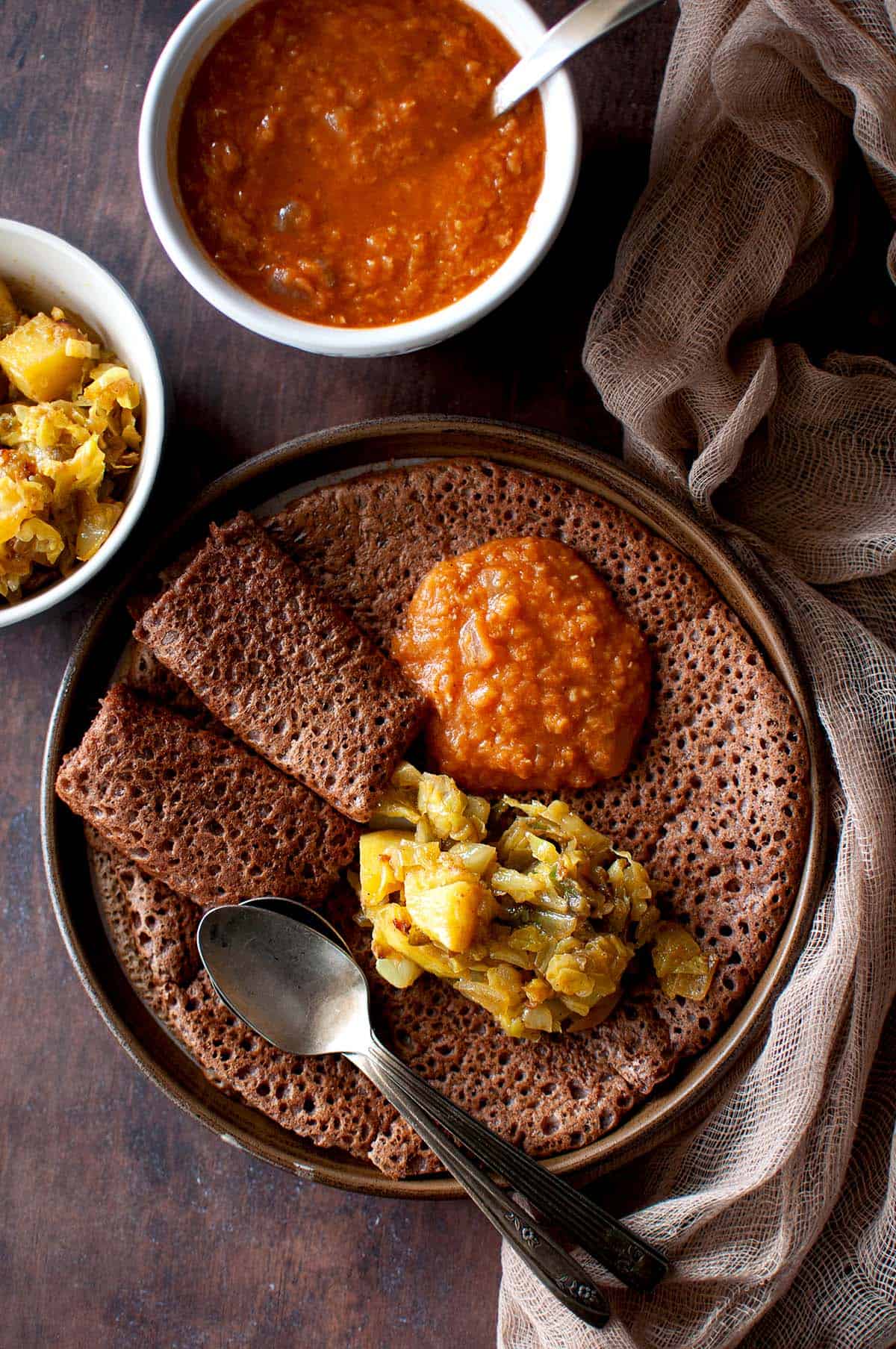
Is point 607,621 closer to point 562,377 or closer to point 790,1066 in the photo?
point 562,377

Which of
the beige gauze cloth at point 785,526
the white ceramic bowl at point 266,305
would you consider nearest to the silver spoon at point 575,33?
the white ceramic bowl at point 266,305

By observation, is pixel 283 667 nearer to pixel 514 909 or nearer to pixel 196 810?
pixel 196 810

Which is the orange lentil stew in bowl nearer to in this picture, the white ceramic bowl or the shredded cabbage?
the white ceramic bowl

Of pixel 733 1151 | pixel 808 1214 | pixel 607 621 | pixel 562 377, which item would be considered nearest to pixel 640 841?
pixel 607 621

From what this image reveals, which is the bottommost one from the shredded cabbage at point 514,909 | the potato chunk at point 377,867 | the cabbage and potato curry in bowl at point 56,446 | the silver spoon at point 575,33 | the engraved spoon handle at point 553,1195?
the engraved spoon handle at point 553,1195

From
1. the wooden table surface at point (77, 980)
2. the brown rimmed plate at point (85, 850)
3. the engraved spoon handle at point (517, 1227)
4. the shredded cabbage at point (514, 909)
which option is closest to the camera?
the engraved spoon handle at point (517, 1227)

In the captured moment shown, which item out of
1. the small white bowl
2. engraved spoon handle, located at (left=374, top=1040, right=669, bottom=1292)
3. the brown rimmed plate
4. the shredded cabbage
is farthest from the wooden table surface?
the shredded cabbage

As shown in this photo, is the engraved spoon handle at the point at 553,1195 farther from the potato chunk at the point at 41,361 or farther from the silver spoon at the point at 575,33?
the silver spoon at the point at 575,33

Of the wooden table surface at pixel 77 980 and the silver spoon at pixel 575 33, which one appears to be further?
the wooden table surface at pixel 77 980
